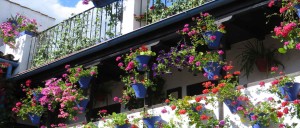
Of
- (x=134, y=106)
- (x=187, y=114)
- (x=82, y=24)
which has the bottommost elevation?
(x=187, y=114)

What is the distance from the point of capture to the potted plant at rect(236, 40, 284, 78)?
8.98m

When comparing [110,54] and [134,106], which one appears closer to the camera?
[110,54]

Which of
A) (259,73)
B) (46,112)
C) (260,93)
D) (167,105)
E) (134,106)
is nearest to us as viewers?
(260,93)

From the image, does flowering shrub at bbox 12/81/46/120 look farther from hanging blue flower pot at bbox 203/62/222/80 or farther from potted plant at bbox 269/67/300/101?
potted plant at bbox 269/67/300/101

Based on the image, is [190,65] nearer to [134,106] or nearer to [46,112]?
[134,106]

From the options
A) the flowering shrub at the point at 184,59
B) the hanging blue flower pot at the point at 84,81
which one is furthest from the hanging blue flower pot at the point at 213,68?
the hanging blue flower pot at the point at 84,81

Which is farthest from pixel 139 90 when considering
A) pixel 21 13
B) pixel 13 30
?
pixel 21 13

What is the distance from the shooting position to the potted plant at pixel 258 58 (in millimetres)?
8984

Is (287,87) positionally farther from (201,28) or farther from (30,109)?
(30,109)

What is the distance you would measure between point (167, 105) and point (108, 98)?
4.01 m

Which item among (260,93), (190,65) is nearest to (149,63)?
(190,65)

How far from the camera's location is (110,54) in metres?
10.3

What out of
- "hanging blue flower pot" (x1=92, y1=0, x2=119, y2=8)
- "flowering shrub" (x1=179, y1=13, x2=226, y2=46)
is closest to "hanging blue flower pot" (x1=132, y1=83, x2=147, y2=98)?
"flowering shrub" (x1=179, y1=13, x2=226, y2=46)

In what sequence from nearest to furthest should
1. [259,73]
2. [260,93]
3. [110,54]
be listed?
1. [260,93]
2. [259,73]
3. [110,54]
